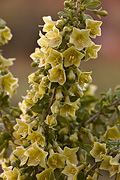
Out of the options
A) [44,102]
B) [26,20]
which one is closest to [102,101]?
[44,102]

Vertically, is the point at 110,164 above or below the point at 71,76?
below

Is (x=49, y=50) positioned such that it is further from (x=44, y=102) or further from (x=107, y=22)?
(x=107, y=22)

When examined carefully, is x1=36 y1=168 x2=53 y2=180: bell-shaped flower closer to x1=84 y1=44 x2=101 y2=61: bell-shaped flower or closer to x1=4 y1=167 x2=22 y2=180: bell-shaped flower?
x1=4 y1=167 x2=22 y2=180: bell-shaped flower

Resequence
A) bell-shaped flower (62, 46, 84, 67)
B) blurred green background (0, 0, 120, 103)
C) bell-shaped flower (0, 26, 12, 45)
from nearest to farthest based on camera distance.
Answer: bell-shaped flower (62, 46, 84, 67) < bell-shaped flower (0, 26, 12, 45) < blurred green background (0, 0, 120, 103)

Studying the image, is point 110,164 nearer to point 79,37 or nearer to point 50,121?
point 50,121

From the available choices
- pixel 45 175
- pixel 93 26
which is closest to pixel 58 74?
pixel 93 26

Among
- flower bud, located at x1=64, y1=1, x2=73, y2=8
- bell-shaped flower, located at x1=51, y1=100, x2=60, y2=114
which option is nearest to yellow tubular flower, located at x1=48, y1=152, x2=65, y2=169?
bell-shaped flower, located at x1=51, y1=100, x2=60, y2=114
